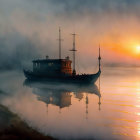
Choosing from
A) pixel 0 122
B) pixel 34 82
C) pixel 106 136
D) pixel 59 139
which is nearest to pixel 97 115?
pixel 106 136

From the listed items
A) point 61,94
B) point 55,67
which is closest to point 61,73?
point 55,67

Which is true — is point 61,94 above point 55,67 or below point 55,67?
below

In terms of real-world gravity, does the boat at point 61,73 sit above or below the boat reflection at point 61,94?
above

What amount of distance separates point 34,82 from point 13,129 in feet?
203

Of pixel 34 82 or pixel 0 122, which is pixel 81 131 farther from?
pixel 34 82

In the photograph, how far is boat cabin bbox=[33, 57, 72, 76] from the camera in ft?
191

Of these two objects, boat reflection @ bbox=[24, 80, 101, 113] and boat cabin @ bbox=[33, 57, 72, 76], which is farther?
boat cabin @ bbox=[33, 57, 72, 76]

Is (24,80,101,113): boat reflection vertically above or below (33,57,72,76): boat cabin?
below

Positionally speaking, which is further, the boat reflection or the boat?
the boat

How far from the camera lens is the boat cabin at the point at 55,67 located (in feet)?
191

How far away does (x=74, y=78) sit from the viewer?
59094 millimetres

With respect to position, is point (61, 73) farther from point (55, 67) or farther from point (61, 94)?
point (61, 94)

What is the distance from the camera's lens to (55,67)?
5931 centimetres

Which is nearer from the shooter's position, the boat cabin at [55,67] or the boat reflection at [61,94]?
the boat reflection at [61,94]
